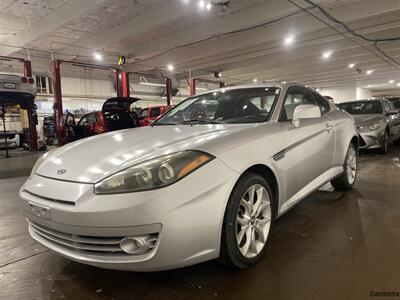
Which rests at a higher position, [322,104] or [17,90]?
[17,90]

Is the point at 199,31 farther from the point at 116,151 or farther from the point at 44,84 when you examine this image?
the point at 44,84

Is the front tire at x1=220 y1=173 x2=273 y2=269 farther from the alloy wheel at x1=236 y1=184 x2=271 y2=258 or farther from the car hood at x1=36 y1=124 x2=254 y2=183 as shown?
the car hood at x1=36 y1=124 x2=254 y2=183

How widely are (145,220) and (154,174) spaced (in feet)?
0.81

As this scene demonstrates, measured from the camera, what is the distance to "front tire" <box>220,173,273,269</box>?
5.65 ft

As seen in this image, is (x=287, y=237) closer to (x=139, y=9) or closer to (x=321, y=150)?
(x=321, y=150)

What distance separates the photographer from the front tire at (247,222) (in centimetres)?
172

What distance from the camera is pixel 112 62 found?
12.8m

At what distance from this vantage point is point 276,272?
6.15ft

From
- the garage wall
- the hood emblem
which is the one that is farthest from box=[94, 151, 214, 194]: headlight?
the garage wall

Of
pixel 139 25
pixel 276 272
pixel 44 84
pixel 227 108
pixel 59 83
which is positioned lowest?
pixel 276 272

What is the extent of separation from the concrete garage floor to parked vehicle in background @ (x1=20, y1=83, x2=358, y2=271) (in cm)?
20

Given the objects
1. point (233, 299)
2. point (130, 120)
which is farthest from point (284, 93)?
point (130, 120)

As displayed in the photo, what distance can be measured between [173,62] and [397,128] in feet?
28.0

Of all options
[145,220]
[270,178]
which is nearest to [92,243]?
[145,220]
